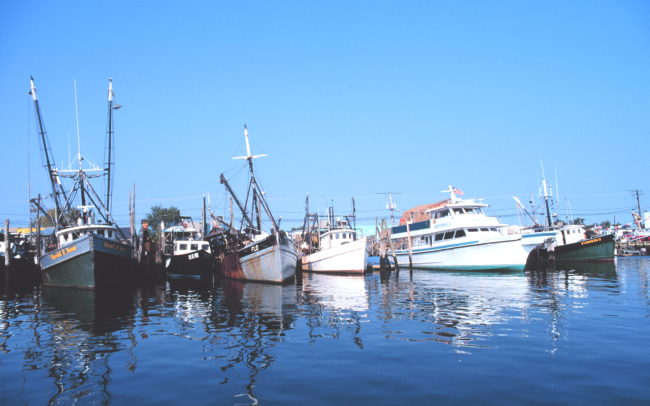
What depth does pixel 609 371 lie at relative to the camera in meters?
7.90

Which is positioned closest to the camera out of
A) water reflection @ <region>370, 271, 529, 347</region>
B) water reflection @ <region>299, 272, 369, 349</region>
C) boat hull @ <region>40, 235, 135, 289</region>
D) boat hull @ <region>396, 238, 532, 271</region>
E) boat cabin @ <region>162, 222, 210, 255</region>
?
water reflection @ <region>370, 271, 529, 347</region>

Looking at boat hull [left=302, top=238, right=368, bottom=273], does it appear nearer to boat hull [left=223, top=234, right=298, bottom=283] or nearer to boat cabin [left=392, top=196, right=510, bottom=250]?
boat cabin [left=392, top=196, right=510, bottom=250]

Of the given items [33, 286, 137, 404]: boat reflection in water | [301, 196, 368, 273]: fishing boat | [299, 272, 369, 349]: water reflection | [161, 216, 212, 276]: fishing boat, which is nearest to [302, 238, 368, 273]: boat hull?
[301, 196, 368, 273]: fishing boat

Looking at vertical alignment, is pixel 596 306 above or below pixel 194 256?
below

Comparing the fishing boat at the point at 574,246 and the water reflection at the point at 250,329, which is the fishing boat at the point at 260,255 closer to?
the water reflection at the point at 250,329

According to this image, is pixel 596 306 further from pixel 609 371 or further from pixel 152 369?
pixel 152 369

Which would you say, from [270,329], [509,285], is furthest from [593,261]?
[270,329]

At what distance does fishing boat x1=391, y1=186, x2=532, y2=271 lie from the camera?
34.4 m

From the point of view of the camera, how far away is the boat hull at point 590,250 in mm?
43406

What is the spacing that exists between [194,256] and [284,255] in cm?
1062

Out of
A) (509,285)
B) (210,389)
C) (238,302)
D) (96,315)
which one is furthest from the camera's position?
(509,285)

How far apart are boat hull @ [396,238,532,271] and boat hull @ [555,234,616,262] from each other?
14303 millimetres

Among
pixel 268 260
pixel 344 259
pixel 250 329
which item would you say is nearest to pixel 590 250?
pixel 344 259

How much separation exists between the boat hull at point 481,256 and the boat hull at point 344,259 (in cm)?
624
